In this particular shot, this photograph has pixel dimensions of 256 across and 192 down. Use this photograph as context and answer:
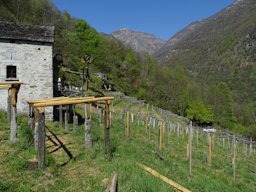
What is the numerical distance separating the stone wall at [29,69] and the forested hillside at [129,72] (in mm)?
18875

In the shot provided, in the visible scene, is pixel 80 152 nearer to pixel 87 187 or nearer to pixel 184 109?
pixel 87 187

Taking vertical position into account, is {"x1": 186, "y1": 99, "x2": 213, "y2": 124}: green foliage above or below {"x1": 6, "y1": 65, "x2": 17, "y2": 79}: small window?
below

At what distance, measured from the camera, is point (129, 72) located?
7125 centimetres

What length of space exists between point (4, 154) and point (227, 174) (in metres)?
10.0

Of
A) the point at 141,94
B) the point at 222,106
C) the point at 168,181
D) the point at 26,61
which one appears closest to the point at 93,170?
the point at 168,181

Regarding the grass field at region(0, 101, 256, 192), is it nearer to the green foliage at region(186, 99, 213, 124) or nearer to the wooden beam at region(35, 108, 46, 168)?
the wooden beam at region(35, 108, 46, 168)

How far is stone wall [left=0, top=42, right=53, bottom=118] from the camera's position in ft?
65.5

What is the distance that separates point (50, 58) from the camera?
20.8m

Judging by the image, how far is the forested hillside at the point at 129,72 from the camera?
150ft

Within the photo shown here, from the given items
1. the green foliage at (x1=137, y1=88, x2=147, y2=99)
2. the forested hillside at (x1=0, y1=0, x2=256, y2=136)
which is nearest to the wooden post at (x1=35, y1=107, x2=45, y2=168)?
the forested hillside at (x1=0, y1=0, x2=256, y2=136)

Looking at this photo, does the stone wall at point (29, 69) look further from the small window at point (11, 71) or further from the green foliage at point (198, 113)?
the green foliage at point (198, 113)

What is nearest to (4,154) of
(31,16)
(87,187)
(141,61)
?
(87,187)

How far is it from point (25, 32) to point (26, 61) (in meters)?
2.02

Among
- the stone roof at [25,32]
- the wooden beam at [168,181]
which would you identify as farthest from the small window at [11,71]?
the wooden beam at [168,181]
